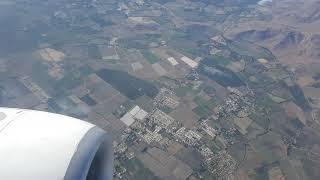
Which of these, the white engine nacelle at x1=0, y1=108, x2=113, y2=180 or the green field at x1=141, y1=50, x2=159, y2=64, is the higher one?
the white engine nacelle at x1=0, y1=108, x2=113, y2=180

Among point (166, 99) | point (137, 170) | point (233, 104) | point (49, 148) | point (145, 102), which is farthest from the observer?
point (233, 104)

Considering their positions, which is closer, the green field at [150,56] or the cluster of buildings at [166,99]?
the cluster of buildings at [166,99]

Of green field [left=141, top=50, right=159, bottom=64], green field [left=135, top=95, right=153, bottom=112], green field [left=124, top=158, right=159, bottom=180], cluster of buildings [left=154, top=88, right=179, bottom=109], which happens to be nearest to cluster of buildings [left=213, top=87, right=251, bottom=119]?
cluster of buildings [left=154, top=88, right=179, bottom=109]

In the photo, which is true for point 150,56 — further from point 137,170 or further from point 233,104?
point 137,170

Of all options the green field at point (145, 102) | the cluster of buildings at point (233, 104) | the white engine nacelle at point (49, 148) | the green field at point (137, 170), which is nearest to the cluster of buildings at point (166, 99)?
the green field at point (145, 102)

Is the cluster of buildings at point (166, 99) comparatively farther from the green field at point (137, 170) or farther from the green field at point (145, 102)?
the green field at point (137, 170)

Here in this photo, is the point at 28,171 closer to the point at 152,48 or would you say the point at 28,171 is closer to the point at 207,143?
the point at 207,143

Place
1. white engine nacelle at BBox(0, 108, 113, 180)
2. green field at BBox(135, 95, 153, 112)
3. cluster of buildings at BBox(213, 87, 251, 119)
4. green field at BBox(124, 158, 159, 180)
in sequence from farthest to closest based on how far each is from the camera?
A: cluster of buildings at BBox(213, 87, 251, 119), green field at BBox(135, 95, 153, 112), green field at BBox(124, 158, 159, 180), white engine nacelle at BBox(0, 108, 113, 180)

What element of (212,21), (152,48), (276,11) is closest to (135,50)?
(152,48)

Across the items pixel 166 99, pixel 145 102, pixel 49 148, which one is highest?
pixel 49 148

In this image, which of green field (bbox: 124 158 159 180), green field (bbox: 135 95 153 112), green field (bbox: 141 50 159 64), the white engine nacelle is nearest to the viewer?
the white engine nacelle

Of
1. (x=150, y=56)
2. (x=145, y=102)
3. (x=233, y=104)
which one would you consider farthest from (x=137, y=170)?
(x=150, y=56)

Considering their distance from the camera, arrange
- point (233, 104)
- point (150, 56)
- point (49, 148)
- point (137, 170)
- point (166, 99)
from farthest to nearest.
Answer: point (150, 56)
point (233, 104)
point (166, 99)
point (137, 170)
point (49, 148)

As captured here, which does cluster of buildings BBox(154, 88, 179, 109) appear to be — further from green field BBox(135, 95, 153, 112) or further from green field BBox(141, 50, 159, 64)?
green field BBox(141, 50, 159, 64)
